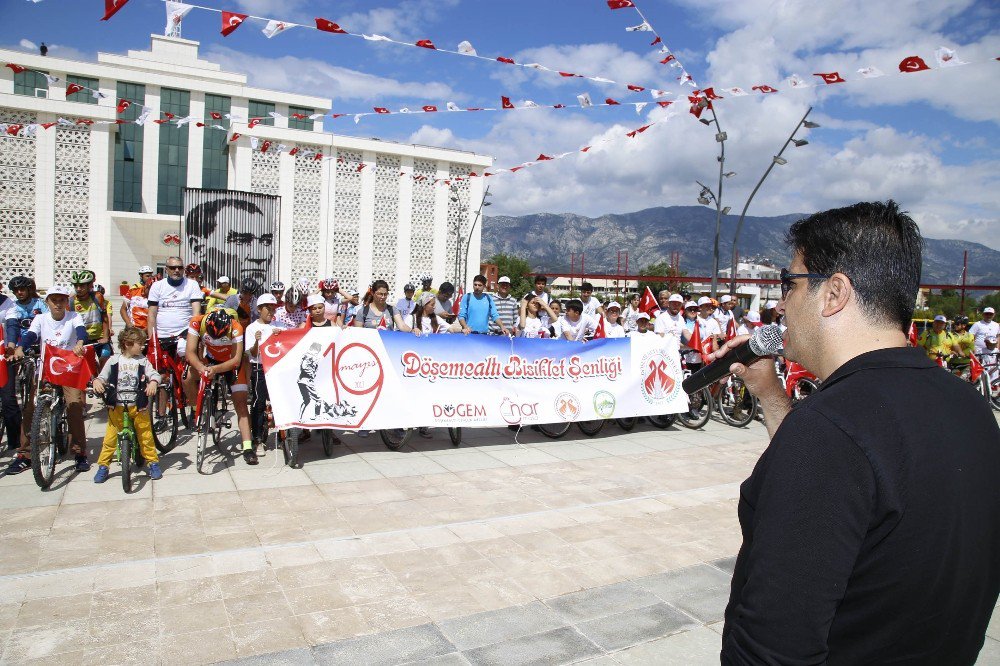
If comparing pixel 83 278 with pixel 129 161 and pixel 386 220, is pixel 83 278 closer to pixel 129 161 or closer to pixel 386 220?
pixel 386 220

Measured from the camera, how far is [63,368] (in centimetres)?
684

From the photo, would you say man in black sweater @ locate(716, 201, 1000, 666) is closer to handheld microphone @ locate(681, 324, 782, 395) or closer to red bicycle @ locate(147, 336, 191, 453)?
handheld microphone @ locate(681, 324, 782, 395)

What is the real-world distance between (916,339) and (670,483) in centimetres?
1023

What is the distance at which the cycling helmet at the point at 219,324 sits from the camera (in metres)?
7.50

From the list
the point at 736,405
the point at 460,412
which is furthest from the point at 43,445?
the point at 736,405

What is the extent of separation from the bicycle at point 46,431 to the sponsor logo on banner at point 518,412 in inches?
200

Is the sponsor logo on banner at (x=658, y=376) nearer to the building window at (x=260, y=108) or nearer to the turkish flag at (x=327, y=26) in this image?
the turkish flag at (x=327, y=26)

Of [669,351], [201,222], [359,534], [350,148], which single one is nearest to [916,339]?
[669,351]

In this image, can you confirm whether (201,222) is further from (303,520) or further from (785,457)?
(785,457)

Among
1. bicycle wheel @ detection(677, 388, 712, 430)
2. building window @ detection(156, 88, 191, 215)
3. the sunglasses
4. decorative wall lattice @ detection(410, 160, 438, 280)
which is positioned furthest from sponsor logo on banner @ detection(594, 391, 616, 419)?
building window @ detection(156, 88, 191, 215)

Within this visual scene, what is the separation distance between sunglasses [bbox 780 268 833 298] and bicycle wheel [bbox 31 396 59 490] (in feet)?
22.0

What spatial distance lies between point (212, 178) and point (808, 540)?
194 ft

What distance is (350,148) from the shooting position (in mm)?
52062

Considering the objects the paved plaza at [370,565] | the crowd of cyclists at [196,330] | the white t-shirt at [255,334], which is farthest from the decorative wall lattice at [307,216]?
the paved plaza at [370,565]
